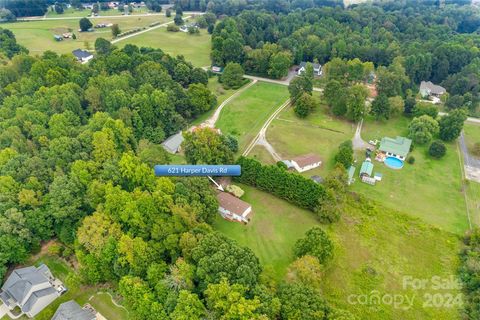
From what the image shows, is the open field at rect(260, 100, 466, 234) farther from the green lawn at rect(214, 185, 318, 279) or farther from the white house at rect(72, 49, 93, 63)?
the white house at rect(72, 49, 93, 63)

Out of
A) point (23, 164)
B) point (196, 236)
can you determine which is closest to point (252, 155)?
point (196, 236)

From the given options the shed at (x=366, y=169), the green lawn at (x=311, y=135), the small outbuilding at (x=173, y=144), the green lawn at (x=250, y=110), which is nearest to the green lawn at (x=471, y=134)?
the green lawn at (x=311, y=135)

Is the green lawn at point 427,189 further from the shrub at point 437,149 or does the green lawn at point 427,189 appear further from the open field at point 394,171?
the shrub at point 437,149

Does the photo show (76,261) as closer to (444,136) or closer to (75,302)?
(75,302)

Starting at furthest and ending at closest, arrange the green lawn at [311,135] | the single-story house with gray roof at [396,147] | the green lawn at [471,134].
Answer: the green lawn at [471,134], the green lawn at [311,135], the single-story house with gray roof at [396,147]

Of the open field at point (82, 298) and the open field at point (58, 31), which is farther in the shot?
the open field at point (58, 31)

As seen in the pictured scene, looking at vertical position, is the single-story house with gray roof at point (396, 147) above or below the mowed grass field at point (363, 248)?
above
